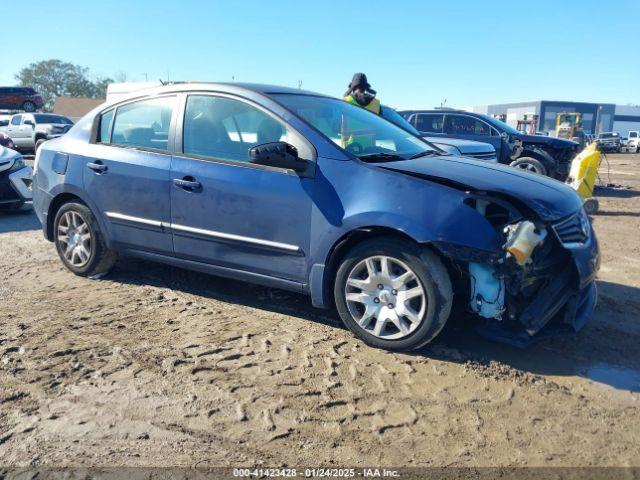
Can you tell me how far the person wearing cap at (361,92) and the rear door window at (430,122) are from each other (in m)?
5.79

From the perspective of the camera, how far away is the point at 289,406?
3.00 m

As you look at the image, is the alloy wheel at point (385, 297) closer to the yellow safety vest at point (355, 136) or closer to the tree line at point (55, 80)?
the yellow safety vest at point (355, 136)

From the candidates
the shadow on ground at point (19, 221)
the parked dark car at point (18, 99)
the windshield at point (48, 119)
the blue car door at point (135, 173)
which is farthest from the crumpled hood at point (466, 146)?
the parked dark car at point (18, 99)

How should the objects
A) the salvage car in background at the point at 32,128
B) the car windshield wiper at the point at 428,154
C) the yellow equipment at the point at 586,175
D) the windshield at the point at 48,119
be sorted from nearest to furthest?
the car windshield wiper at the point at 428,154, the yellow equipment at the point at 586,175, the salvage car in background at the point at 32,128, the windshield at the point at 48,119

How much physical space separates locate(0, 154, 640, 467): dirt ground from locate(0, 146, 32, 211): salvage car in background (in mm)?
4151

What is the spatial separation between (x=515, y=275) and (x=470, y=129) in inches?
382

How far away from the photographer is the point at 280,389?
10.4ft

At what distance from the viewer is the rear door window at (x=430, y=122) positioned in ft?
41.7

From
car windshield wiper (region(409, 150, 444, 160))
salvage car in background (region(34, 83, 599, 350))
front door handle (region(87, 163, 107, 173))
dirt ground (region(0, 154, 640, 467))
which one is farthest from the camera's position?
front door handle (region(87, 163, 107, 173))

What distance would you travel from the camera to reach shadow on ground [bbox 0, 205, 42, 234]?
758 cm

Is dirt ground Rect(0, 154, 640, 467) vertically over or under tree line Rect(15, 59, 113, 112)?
under

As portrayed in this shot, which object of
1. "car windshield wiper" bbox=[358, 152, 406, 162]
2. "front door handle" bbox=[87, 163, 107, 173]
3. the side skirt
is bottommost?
the side skirt

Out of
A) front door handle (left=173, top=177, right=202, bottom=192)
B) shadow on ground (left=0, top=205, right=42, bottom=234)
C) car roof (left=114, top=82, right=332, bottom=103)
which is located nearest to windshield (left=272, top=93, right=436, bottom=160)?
car roof (left=114, top=82, right=332, bottom=103)

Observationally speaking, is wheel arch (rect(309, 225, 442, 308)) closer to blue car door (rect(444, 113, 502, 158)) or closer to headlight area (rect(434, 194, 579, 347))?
headlight area (rect(434, 194, 579, 347))
